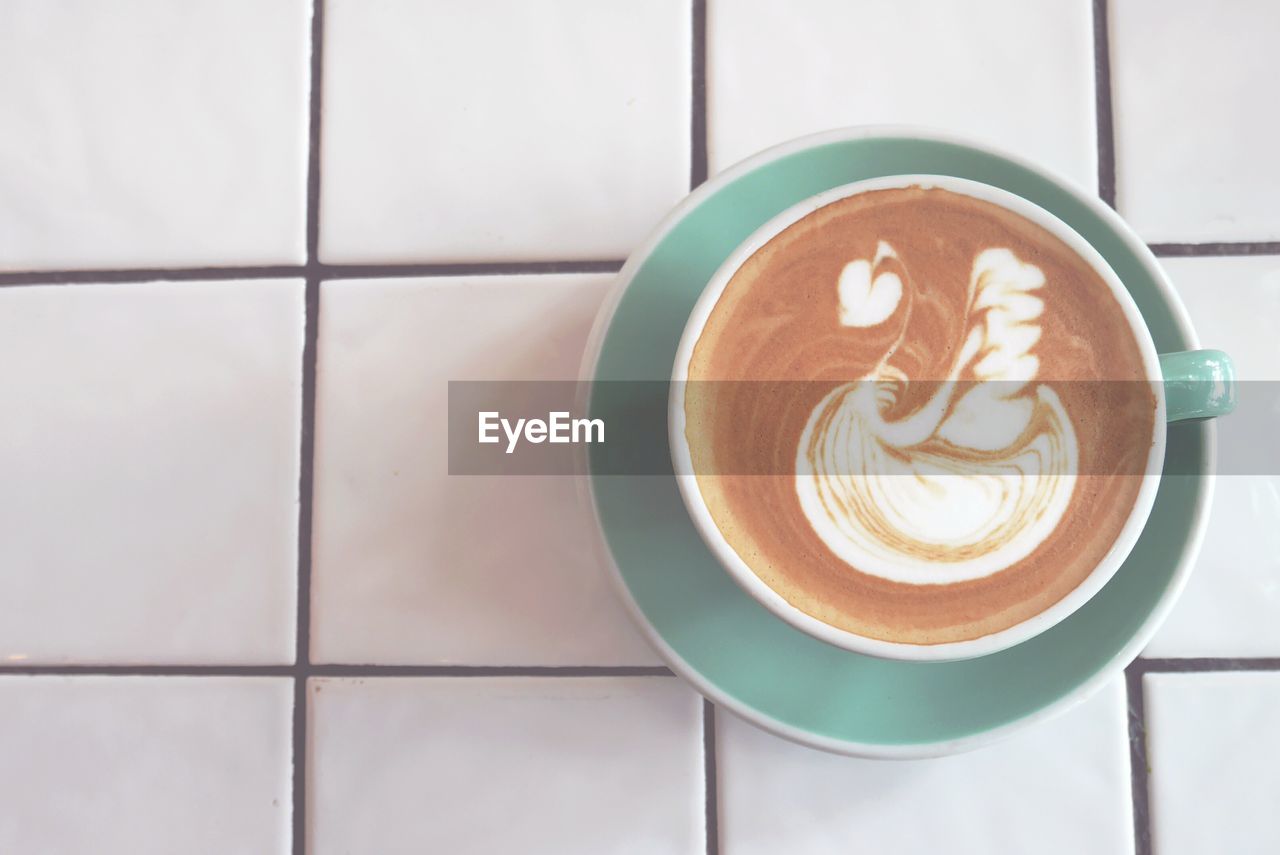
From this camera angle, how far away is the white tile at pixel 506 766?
0.51 m

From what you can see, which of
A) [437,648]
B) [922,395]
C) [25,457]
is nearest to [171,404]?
[25,457]

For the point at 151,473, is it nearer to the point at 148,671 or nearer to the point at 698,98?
the point at 148,671

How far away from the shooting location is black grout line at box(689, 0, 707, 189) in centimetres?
52

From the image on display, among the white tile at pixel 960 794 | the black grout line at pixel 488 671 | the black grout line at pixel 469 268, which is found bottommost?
the white tile at pixel 960 794

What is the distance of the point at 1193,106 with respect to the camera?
519 mm

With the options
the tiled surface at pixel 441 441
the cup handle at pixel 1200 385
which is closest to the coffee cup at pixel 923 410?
the cup handle at pixel 1200 385

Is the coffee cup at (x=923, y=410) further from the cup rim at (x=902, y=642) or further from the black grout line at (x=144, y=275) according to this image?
the black grout line at (x=144, y=275)

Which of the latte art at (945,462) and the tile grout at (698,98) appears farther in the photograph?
the tile grout at (698,98)

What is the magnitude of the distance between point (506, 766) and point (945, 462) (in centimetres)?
30

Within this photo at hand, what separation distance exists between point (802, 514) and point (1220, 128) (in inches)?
13.9

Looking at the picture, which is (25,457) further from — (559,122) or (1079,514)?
(1079,514)

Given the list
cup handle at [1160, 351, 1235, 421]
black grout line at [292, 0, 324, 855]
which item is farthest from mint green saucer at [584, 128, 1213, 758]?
black grout line at [292, 0, 324, 855]

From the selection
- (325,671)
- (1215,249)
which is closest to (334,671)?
(325,671)

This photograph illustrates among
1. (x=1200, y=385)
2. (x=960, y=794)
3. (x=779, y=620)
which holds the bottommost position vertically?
(x=960, y=794)
